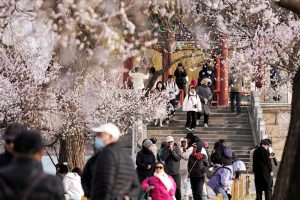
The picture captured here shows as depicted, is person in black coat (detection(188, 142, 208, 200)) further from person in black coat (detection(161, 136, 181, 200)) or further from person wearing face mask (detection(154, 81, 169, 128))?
person wearing face mask (detection(154, 81, 169, 128))

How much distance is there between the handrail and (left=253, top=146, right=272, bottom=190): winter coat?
39.8 ft

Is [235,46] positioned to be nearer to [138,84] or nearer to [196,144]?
[138,84]

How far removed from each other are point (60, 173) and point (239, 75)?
19.6 meters

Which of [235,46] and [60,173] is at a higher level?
[235,46]

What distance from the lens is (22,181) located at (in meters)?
8.55

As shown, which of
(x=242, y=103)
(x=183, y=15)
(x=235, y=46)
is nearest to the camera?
(x=183, y=15)

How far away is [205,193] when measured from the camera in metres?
25.0

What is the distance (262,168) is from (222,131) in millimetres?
13974

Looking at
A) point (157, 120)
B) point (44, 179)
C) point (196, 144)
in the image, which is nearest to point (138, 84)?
point (157, 120)

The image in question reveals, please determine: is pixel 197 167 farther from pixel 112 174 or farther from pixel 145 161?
pixel 112 174

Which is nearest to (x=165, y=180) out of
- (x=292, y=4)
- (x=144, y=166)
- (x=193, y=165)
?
(x=144, y=166)

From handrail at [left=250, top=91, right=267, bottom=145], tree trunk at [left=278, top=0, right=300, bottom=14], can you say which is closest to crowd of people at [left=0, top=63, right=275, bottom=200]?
handrail at [left=250, top=91, right=267, bottom=145]

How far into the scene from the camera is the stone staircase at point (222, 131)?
34500 mm

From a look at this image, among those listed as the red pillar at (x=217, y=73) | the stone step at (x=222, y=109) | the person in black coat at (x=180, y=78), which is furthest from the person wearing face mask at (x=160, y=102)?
the red pillar at (x=217, y=73)
